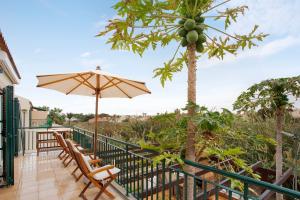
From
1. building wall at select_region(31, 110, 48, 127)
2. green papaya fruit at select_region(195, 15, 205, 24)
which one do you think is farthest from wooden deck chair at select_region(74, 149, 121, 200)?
building wall at select_region(31, 110, 48, 127)

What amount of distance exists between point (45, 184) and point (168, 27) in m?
4.58

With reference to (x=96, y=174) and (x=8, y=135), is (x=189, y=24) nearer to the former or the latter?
(x=96, y=174)

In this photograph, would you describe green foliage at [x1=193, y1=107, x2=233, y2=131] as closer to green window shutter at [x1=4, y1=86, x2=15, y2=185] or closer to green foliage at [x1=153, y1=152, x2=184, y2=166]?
green foliage at [x1=153, y1=152, x2=184, y2=166]

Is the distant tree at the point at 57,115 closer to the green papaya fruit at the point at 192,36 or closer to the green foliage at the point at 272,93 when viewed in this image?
the green foliage at the point at 272,93

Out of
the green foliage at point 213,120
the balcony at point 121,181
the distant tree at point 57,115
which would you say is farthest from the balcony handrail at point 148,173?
the distant tree at point 57,115

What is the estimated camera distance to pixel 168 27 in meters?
2.12

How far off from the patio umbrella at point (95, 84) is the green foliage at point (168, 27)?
192cm

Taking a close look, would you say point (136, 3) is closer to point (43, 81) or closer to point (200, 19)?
point (200, 19)

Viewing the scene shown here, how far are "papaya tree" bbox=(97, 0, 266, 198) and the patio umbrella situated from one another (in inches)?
76.5

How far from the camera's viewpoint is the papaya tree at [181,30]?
1774 mm

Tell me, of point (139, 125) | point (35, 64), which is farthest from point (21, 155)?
point (35, 64)

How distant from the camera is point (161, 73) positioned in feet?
7.88

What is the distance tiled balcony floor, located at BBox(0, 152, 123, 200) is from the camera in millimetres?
3830

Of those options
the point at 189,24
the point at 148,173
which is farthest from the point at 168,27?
the point at 148,173
